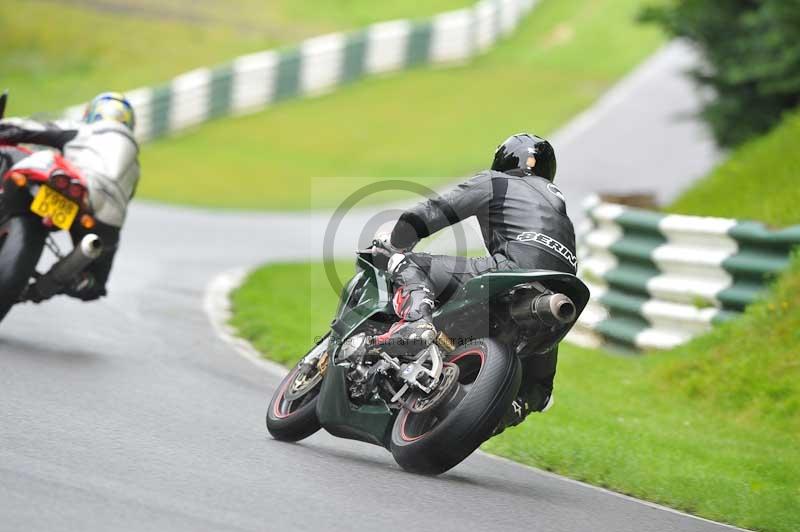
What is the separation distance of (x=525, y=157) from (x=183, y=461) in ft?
7.55

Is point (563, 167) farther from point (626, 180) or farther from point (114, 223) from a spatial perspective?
point (114, 223)

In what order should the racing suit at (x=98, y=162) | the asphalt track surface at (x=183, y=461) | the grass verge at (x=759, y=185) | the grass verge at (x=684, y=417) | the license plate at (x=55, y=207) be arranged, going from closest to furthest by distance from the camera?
the asphalt track surface at (x=183, y=461)
the grass verge at (x=684, y=417)
the license plate at (x=55, y=207)
the racing suit at (x=98, y=162)
the grass verge at (x=759, y=185)

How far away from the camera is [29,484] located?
5500mm

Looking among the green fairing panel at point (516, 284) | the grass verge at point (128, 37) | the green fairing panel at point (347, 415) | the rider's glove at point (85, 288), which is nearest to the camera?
the green fairing panel at point (516, 284)

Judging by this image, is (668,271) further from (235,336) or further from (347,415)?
(347,415)

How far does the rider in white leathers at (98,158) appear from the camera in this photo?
959cm

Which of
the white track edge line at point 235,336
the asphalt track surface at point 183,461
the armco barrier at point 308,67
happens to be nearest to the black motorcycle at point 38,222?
the asphalt track surface at point 183,461

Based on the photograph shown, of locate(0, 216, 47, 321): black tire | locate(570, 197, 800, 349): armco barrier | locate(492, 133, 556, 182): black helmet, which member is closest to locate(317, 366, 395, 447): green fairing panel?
locate(492, 133, 556, 182): black helmet

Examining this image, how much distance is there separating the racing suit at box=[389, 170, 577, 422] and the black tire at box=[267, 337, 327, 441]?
2.70 feet

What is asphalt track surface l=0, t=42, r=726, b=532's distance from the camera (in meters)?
5.42

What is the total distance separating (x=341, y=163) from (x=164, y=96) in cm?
391

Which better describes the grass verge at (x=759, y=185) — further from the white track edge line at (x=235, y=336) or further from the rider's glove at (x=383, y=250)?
the rider's glove at (x=383, y=250)

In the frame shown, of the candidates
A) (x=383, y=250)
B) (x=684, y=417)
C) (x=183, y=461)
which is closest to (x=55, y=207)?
(x=383, y=250)

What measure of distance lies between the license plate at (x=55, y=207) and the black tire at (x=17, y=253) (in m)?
0.12
